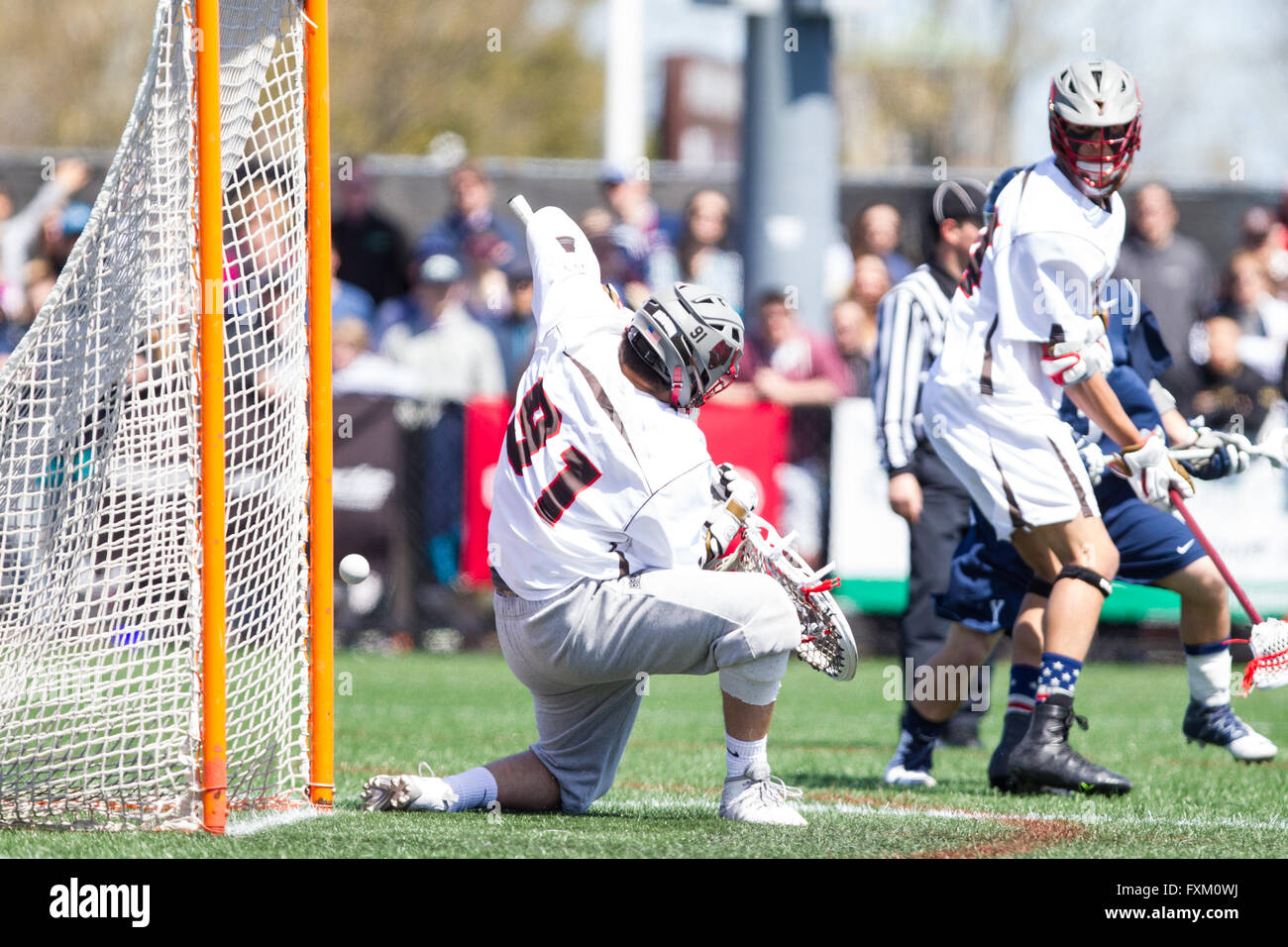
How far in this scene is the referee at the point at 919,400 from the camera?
7.27 m

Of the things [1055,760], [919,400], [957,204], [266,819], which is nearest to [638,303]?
[957,204]

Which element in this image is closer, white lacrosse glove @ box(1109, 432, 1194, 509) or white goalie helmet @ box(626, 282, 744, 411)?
white goalie helmet @ box(626, 282, 744, 411)

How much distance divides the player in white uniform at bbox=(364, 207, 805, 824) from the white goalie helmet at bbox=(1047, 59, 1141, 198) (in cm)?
151

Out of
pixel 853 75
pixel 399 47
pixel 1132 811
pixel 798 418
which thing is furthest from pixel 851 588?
pixel 853 75

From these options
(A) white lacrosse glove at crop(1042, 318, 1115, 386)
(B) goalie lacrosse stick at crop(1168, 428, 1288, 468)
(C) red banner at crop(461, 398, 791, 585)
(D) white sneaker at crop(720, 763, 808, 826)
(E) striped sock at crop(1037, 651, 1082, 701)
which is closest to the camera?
(D) white sneaker at crop(720, 763, 808, 826)

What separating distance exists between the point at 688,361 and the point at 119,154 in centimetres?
177

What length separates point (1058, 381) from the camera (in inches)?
226

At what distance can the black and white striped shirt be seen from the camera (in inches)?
286

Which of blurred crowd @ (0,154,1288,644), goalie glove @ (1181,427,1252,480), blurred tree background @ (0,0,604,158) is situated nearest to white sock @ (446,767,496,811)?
goalie glove @ (1181,427,1252,480)

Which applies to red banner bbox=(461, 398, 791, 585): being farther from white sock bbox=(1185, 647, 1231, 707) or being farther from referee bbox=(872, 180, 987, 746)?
white sock bbox=(1185, 647, 1231, 707)

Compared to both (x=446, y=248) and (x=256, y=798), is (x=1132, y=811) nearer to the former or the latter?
(x=256, y=798)

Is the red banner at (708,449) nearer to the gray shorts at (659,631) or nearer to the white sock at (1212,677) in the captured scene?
the white sock at (1212,677)

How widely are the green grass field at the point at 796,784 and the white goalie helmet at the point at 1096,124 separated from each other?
2.04 m

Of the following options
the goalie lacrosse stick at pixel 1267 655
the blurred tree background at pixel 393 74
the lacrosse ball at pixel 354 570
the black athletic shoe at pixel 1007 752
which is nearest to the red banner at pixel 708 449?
the black athletic shoe at pixel 1007 752
